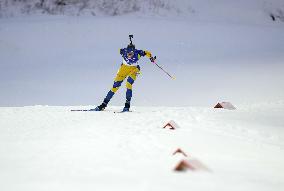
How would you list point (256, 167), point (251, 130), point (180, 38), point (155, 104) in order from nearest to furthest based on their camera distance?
point (256, 167) < point (251, 130) < point (155, 104) < point (180, 38)

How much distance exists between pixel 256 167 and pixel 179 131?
1.87 metres

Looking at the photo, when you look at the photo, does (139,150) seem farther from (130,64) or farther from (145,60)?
(145,60)

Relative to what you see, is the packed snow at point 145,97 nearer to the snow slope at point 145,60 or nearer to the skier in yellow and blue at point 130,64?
the snow slope at point 145,60

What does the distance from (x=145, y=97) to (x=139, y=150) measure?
19.3 feet

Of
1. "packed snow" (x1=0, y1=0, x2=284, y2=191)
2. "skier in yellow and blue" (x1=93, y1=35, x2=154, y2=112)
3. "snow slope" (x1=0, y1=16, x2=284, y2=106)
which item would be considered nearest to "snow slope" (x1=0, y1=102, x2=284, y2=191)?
"packed snow" (x1=0, y1=0, x2=284, y2=191)

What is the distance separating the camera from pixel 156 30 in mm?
17328

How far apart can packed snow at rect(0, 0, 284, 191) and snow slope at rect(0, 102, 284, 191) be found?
0.02 m

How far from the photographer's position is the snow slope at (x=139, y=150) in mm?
3381

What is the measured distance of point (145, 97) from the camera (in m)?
10.4

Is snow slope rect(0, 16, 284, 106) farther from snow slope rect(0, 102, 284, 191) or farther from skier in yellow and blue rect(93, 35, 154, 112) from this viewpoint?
snow slope rect(0, 102, 284, 191)

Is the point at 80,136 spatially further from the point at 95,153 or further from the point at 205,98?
the point at 205,98

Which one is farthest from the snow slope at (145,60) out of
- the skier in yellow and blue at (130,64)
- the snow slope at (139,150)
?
the snow slope at (139,150)

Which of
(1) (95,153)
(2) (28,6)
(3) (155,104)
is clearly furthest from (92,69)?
(1) (95,153)

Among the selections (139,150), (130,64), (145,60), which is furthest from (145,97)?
(139,150)
